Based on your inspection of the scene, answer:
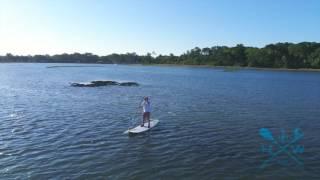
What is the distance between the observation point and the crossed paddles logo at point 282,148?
71.4 ft

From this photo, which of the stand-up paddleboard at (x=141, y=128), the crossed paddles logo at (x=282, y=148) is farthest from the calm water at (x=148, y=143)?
the stand-up paddleboard at (x=141, y=128)

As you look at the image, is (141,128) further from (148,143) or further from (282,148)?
(282,148)

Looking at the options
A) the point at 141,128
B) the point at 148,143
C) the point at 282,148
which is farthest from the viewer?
the point at 141,128

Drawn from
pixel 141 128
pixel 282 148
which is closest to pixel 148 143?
pixel 141 128

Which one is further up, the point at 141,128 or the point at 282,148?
the point at 141,128

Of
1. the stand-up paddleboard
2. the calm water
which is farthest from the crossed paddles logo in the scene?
the stand-up paddleboard

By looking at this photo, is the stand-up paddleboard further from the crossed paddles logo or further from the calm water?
the crossed paddles logo

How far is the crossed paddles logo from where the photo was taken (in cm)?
2177

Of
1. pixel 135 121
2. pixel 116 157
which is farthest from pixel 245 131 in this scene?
pixel 116 157

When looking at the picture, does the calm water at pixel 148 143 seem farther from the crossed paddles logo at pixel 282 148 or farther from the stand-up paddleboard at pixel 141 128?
the stand-up paddleboard at pixel 141 128

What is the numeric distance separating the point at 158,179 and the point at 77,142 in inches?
335

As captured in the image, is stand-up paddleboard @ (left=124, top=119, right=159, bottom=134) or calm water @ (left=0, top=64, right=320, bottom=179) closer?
calm water @ (left=0, top=64, right=320, bottom=179)

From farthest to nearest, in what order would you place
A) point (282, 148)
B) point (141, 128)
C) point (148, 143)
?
point (141, 128) < point (148, 143) < point (282, 148)

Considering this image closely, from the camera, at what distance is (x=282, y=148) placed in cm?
2484
